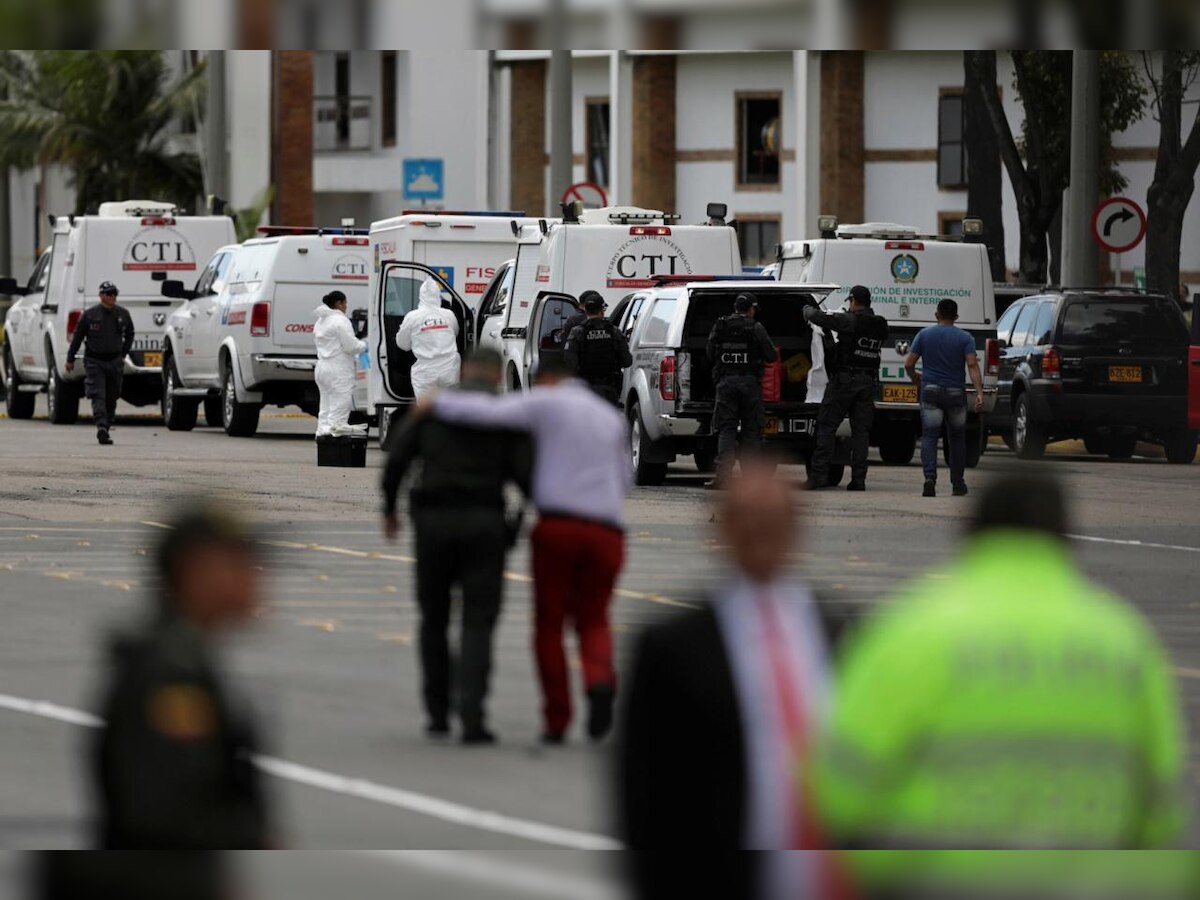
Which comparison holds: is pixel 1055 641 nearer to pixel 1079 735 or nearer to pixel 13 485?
pixel 1079 735

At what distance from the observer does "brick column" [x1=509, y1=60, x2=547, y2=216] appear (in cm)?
6712

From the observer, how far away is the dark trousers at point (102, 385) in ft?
94.7

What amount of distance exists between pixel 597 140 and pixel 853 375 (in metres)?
42.8

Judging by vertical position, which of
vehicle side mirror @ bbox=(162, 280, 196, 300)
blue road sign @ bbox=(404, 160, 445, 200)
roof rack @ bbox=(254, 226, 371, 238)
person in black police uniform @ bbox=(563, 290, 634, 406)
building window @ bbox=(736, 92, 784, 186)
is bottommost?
person in black police uniform @ bbox=(563, 290, 634, 406)

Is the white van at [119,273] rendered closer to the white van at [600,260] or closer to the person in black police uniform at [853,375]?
the white van at [600,260]

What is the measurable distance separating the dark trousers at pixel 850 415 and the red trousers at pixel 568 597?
495 inches

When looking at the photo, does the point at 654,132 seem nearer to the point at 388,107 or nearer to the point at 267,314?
the point at 388,107

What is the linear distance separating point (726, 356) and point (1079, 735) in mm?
17719

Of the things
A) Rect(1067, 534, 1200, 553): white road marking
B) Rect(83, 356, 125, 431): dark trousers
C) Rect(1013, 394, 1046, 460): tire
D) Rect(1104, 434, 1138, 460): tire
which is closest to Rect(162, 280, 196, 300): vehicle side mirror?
Rect(83, 356, 125, 431): dark trousers

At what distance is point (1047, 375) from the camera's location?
91.5 ft

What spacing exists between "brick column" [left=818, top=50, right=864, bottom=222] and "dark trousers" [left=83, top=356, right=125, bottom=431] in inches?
1300

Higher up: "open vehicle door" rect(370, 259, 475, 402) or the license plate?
"open vehicle door" rect(370, 259, 475, 402)

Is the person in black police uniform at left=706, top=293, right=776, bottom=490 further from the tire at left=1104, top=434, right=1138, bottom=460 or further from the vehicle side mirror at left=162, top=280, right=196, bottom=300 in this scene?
the vehicle side mirror at left=162, top=280, right=196, bottom=300

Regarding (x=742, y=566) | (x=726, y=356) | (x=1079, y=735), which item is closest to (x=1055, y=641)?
(x=1079, y=735)
